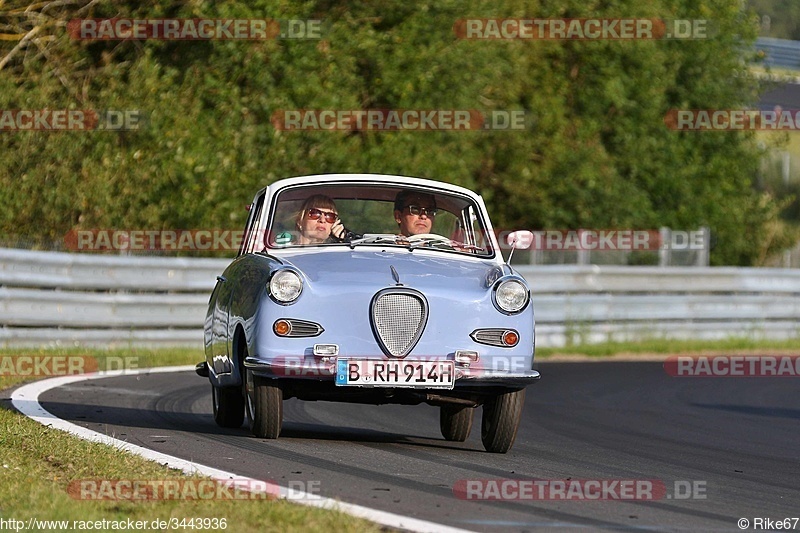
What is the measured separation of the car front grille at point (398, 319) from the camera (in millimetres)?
A: 7840

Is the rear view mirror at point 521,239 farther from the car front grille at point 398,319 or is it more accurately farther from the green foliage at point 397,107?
the green foliage at point 397,107

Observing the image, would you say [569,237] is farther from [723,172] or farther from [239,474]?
[239,474]

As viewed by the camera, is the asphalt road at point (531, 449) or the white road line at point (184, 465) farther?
the asphalt road at point (531, 449)

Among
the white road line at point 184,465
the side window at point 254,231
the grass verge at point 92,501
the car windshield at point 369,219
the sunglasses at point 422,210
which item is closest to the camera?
the grass verge at point 92,501

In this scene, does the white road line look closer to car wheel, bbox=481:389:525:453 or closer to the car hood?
the car hood

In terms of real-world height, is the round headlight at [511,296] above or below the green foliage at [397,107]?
below

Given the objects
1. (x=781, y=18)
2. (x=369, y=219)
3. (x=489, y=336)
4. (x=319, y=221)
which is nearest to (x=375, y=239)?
(x=369, y=219)

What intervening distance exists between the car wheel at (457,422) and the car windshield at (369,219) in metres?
0.96

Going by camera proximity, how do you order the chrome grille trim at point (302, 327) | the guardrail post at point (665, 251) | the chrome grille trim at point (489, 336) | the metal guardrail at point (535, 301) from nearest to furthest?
1. the chrome grille trim at point (302, 327)
2. the chrome grille trim at point (489, 336)
3. the metal guardrail at point (535, 301)
4. the guardrail post at point (665, 251)

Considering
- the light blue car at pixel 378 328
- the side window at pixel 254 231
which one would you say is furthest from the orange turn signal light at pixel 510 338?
the side window at pixel 254 231

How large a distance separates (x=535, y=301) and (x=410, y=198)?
987cm

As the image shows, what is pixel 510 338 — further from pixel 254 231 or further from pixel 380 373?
pixel 254 231

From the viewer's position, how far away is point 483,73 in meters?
23.2

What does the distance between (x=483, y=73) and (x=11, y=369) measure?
1210 centimetres
